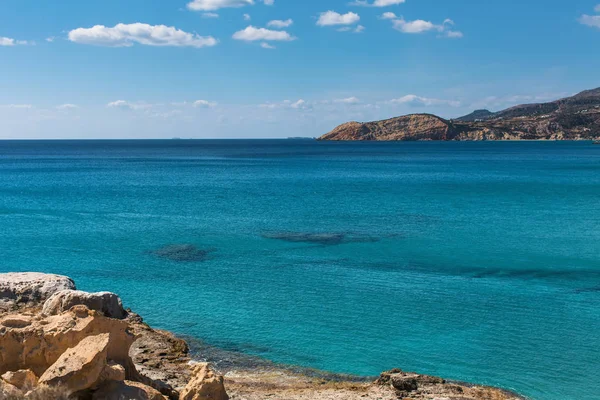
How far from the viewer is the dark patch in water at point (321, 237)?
39891 mm

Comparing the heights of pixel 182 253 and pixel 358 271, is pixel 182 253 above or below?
above

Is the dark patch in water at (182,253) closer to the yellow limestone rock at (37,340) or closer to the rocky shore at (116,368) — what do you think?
the rocky shore at (116,368)

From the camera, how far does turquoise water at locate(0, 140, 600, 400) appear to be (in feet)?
70.0

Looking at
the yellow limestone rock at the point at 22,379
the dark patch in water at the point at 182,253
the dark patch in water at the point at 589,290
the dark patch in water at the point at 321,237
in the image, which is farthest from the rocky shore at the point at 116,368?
the dark patch in water at the point at 321,237

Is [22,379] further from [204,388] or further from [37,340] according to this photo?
[204,388]

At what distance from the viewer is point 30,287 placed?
74.7ft

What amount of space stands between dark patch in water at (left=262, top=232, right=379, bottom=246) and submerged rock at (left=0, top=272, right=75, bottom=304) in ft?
64.0

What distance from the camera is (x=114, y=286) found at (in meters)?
29.8

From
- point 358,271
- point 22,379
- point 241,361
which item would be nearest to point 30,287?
point 241,361

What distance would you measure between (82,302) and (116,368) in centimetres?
831

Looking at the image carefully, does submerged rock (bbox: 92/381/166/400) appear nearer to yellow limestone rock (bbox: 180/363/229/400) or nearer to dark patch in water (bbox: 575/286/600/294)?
yellow limestone rock (bbox: 180/363/229/400)

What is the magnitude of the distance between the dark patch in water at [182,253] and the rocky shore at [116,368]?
11.8 metres

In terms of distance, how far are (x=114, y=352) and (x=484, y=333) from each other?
49.7 ft

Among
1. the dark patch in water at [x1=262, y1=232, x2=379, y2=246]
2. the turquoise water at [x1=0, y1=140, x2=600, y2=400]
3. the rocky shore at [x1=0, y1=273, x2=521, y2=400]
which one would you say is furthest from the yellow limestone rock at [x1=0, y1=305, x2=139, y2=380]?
the dark patch in water at [x1=262, y1=232, x2=379, y2=246]
